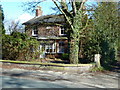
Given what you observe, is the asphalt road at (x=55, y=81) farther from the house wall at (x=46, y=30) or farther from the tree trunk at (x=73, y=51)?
the house wall at (x=46, y=30)

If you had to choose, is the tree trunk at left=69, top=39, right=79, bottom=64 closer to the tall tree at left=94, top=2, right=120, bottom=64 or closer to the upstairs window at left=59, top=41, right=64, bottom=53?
the tall tree at left=94, top=2, right=120, bottom=64

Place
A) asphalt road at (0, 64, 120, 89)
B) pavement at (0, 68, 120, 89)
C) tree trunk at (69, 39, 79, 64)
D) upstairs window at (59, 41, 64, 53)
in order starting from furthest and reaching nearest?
upstairs window at (59, 41, 64, 53) → tree trunk at (69, 39, 79, 64) → pavement at (0, 68, 120, 89) → asphalt road at (0, 64, 120, 89)

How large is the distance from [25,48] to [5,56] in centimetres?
233

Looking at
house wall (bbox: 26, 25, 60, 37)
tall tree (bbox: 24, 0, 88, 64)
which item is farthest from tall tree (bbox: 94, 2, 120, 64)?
house wall (bbox: 26, 25, 60, 37)

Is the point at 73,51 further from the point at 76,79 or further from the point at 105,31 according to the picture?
the point at 76,79

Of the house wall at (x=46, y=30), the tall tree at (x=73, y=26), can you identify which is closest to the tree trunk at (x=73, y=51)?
the tall tree at (x=73, y=26)

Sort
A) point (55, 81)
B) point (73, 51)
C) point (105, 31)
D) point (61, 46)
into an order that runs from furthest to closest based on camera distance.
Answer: point (61, 46) < point (105, 31) < point (73, 51) < point (55, 81)

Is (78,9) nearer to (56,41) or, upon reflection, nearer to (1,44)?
(1,44)

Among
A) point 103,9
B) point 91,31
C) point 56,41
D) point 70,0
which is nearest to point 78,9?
point 70,0

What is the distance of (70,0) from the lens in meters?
14.2

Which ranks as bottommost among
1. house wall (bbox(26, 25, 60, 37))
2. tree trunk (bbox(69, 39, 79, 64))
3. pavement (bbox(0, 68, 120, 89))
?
pavement (bbox(0, 68, 120, 89))

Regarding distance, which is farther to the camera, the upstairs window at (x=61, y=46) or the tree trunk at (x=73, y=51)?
the upstairs window at (x=61, y=46)

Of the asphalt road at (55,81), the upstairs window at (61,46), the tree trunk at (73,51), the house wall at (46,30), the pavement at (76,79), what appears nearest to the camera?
the asphalt road at (55,81)

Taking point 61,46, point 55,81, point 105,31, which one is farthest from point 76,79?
point 61,46
